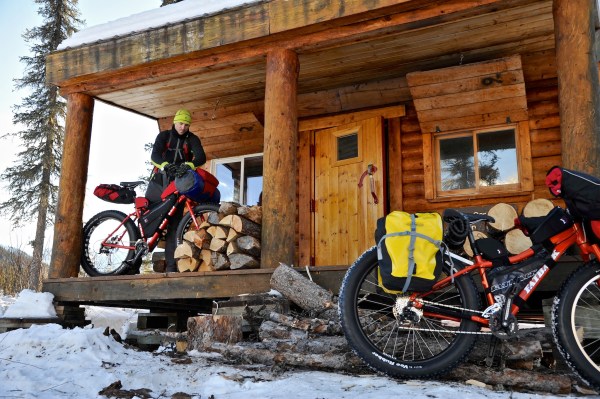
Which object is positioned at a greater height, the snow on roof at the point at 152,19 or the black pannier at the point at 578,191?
the snow on roof at the point at 152,19

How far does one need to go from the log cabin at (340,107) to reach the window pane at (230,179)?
24 millimetres

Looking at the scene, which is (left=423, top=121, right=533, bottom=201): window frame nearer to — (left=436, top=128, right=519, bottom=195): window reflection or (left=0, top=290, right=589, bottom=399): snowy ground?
(left=436, top=128, right=519, bottom=195): window reflection

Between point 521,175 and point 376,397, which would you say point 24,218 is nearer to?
point 521,175

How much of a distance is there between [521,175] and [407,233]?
14.2 ft

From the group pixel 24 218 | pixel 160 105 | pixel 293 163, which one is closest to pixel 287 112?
pixel 293 163

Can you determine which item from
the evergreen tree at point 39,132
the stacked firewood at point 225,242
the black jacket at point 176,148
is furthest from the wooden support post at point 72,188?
the evergreen tree at point 39,132

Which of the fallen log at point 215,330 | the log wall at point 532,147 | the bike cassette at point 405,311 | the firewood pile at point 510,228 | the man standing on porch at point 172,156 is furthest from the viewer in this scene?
the log wall at point 532,147

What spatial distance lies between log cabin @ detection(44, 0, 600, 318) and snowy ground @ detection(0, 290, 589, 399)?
1.66 metres

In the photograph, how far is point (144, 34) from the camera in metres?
6.64

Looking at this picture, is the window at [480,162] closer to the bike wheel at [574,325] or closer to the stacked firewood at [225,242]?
the stacked firewood at [225,242]

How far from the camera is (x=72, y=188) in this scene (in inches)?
272

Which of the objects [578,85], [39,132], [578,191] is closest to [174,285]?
[578,191]

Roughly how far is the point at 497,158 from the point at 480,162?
0.22 metres

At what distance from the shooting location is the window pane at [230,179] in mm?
9289
